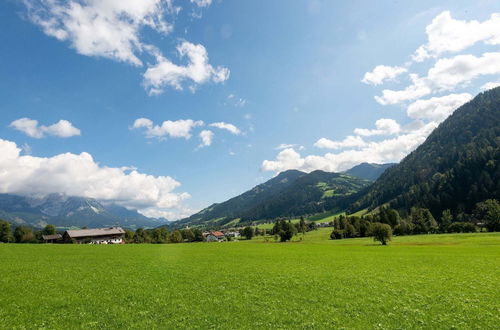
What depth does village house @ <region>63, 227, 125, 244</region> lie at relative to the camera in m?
159

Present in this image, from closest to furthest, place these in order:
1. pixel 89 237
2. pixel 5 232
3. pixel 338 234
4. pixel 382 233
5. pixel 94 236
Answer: pixel 382 233
pixel 5 232
pixel 338 234
pixel 89 237
pixel 94 236

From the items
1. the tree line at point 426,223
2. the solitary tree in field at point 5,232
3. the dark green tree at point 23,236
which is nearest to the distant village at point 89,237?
the dark green tree at point 23,236

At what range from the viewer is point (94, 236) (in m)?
170

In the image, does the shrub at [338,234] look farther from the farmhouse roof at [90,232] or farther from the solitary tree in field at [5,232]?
the solitary tree in field at [5,232]

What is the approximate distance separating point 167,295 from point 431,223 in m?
183

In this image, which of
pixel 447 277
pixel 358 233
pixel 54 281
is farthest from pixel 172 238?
pixel 447 277

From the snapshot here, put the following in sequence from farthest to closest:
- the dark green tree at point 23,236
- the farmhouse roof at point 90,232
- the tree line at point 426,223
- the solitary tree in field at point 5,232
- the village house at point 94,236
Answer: the farmhouse roof at point 90,232
the dark green tree at point 23,236
the village house at point 94,236
the solitary tree in field at point 5,232
the tree line at point 426,223

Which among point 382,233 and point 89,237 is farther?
point 89,237

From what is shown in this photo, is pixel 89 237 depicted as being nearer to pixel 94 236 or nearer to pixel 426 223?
pixel 94 236

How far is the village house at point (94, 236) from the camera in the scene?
159000 millimetres

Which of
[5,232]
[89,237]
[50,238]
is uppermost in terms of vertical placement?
[5,232]

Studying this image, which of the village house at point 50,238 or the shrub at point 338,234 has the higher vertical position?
the village house at point 50,238

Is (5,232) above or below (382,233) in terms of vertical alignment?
above

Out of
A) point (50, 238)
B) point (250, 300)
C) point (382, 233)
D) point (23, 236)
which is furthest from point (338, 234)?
point (23, 236)
